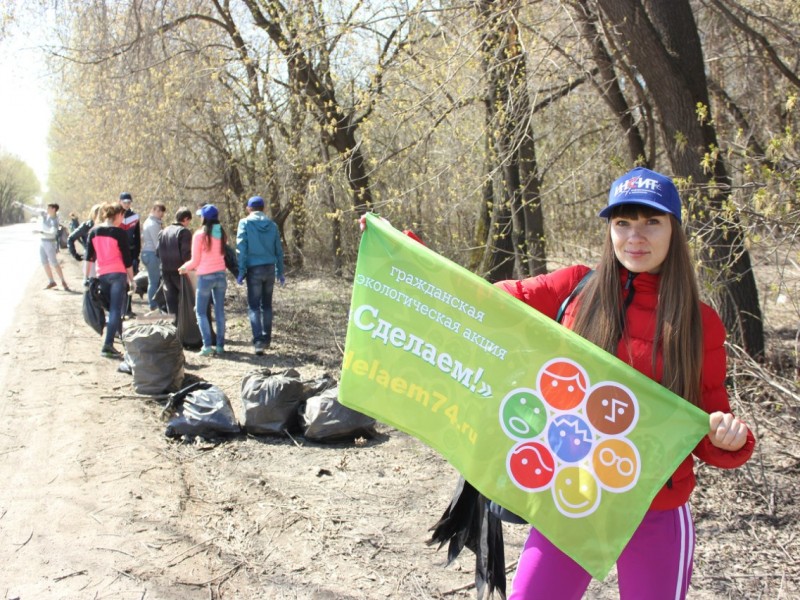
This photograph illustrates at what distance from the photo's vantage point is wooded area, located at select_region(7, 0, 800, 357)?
19.6 ft

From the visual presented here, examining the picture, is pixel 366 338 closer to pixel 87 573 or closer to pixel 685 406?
pixel 685 406

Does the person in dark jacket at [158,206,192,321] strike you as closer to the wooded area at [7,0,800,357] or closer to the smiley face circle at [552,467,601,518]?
the wooded area at [7,0,800,357]

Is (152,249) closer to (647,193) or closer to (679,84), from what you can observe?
(679,84)

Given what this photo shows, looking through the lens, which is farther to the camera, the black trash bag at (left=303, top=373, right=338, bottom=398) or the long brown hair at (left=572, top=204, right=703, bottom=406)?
the black trash bag at (left=303, top=373, right=338, bottom=398)

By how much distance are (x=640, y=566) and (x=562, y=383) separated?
1.98 feet

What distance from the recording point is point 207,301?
9312mm

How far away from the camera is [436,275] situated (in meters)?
2.57

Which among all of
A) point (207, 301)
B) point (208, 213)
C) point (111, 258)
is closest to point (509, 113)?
point (208, 213)

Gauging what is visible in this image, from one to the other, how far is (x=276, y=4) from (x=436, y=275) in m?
9.82

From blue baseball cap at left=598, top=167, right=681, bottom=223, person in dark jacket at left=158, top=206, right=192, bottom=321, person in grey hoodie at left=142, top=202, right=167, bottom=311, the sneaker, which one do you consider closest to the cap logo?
blue baseball cap at left=598, top=167, right=681, bottom=223

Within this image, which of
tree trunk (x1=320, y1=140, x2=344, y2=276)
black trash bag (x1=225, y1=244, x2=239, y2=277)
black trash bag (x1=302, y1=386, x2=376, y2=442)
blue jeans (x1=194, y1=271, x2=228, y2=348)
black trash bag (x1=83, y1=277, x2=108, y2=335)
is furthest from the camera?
tree trunk (x1=320, y1=140, x2=344, y2=276)

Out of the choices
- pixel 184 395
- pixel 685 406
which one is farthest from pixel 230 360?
pixel 685 406

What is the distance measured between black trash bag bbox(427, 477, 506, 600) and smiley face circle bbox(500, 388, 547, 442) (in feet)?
1.73

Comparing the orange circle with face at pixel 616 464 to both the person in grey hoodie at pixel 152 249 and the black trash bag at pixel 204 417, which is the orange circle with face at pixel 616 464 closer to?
the black trash bag at pixel 204 417
